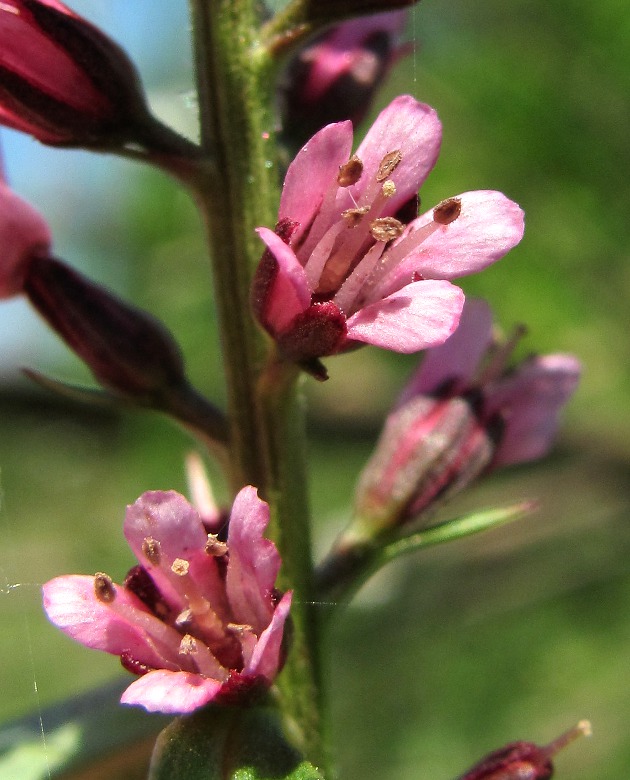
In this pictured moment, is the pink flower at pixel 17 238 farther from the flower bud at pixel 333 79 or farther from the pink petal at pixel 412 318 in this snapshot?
the pink petal at pixel 412 318

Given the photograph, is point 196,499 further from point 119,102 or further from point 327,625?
point 119,102

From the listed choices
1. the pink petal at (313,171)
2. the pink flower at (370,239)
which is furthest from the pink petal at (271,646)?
the pink petal at (313,171)

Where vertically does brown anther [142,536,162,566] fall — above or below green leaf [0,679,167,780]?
above

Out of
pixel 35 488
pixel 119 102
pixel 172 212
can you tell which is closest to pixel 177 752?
pixel 119 102

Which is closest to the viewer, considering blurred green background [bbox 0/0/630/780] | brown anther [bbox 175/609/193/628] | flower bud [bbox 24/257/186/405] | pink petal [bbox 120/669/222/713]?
pink petal [bbox 120/669/222/713]

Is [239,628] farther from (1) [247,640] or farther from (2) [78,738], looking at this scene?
(2) [78,738]

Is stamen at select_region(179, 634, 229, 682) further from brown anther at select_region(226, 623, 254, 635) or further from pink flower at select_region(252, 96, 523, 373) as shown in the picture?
pink flower at select_region(252, 96, 523, 373)

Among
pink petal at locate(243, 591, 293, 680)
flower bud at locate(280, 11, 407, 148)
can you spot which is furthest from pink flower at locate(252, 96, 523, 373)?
flower bud at locate(280, 11, 407, 148)
